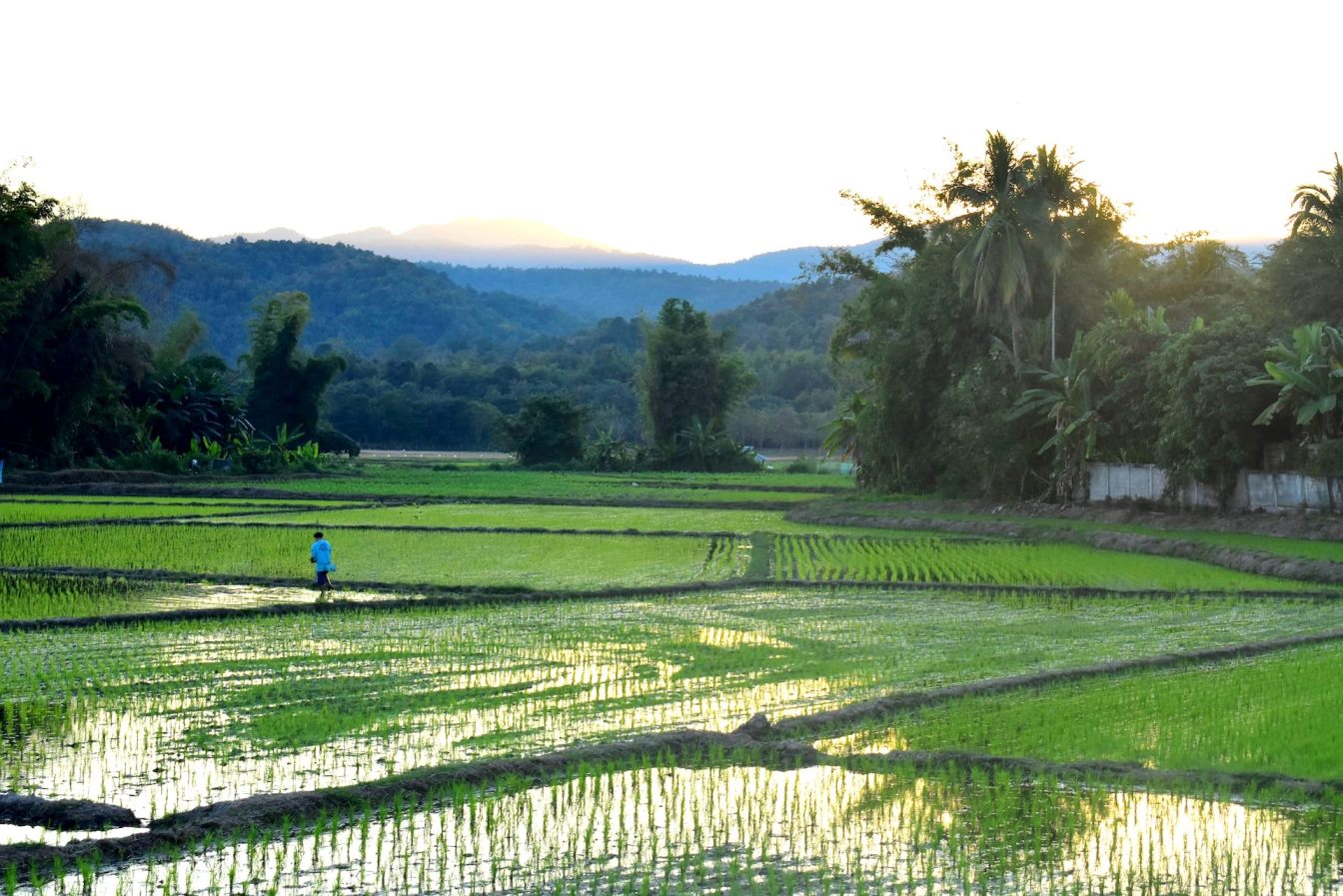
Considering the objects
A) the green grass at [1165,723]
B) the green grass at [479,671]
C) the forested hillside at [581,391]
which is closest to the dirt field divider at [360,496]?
the green grass at [479,671]

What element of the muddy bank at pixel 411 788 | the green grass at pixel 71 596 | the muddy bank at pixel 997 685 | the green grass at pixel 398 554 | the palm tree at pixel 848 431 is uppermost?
the palm tree at pixel 848 431

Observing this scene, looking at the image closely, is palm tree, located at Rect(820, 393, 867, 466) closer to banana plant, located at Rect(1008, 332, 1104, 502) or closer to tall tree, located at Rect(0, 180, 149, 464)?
banana plant, located at Rect(1008, 332, 1104, 502)

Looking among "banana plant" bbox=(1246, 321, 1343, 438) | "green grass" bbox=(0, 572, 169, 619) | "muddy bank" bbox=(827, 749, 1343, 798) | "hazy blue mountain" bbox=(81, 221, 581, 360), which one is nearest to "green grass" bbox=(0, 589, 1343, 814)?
"muddy bank" bbox=(827, 749, 1343, 798)

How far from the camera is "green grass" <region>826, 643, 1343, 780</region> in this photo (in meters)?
7.65

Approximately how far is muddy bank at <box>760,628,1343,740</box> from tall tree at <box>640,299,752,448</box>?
4693 centimetres

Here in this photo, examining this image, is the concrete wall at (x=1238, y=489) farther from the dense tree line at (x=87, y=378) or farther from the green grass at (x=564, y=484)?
the dense tree line at (x=87, y=378)

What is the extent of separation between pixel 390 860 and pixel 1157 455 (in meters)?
21.2

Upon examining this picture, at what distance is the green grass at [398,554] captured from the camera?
714 inches

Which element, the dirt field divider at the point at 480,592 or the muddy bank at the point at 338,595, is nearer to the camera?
the muddy bank at the point at 338,595

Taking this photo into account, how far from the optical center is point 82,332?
41.8 metres

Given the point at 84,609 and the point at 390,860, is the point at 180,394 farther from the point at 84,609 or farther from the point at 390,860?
the point at 390,860

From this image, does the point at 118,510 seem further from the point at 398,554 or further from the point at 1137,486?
the point at 1137,486

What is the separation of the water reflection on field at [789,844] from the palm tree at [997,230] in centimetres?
2438

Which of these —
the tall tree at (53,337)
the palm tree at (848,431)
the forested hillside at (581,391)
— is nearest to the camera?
the tall tree at (53,337)
